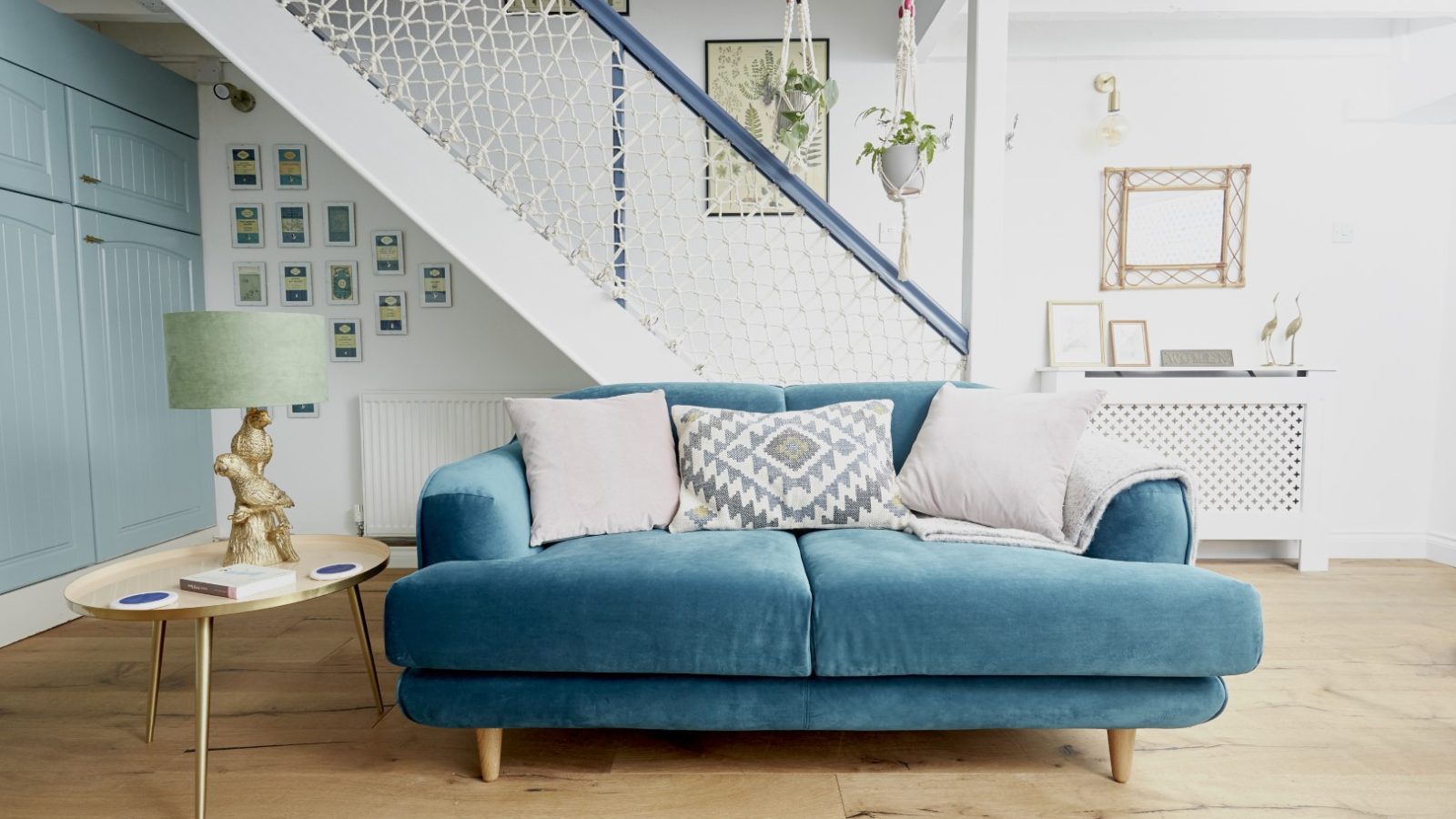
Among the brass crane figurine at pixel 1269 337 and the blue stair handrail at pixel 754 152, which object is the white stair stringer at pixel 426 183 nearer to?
the blue stair handrail at pixel 754 152

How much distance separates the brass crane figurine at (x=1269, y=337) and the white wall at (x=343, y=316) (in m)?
3.16

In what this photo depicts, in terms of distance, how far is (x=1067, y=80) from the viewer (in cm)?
342

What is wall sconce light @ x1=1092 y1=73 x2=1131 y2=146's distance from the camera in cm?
333

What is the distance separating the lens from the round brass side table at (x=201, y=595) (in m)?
1.37

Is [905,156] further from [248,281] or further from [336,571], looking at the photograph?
[248,281]

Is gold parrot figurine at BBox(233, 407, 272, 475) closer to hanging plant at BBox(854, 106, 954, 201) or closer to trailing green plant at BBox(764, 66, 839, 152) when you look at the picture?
trailing green plant at BBox(764, 66, 839, 152)

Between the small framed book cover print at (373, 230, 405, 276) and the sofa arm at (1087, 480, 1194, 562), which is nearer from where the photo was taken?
the sofa arm at (1087, 480, 1194, 562)

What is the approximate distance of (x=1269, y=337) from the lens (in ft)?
11.1

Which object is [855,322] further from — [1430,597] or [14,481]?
[14,481]

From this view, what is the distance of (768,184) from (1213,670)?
1.79 meters

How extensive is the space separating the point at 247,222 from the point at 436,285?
3.09 ft

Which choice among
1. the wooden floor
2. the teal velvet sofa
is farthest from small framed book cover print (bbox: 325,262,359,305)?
the teal velvet sofa

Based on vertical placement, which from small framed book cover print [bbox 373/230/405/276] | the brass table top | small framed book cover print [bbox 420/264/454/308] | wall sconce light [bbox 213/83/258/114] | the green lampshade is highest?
wall sconce light [bbox 213/83/258/114]

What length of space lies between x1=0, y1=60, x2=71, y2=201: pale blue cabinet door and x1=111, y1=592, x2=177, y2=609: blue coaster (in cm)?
188
